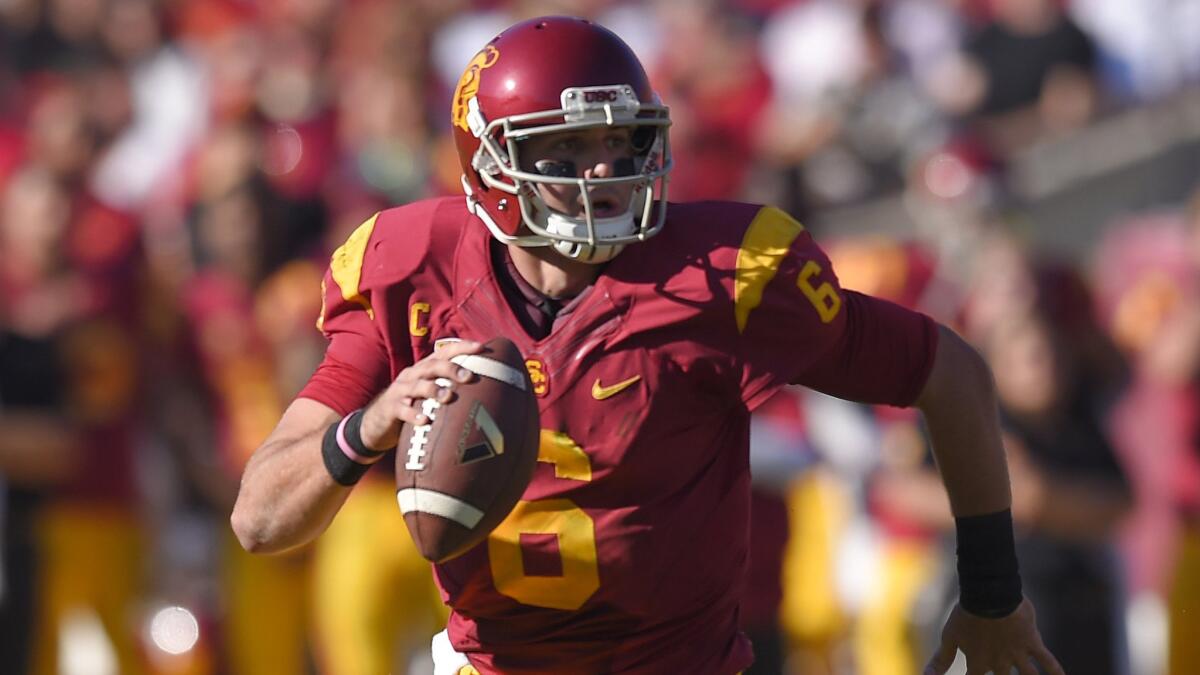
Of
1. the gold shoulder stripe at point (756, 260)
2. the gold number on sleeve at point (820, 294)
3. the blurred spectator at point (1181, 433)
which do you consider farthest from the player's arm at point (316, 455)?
the blurred spectator at point (1181, 433)

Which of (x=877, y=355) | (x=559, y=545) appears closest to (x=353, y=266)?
(x=559, y=545)

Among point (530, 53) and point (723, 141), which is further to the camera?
point (723, 141)

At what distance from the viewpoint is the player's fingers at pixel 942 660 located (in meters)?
3.81

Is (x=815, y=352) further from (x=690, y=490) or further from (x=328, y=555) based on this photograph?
(x=328, y=555)

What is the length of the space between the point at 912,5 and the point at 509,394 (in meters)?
5.83

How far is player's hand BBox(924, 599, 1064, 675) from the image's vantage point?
12.4 ft

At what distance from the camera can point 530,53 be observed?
3.64 m

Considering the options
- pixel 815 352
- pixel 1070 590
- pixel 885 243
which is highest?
pixel 815 352

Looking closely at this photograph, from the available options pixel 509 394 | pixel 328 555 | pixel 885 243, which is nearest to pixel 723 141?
pixel 885 243

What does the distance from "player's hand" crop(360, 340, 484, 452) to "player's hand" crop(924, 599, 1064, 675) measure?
3.73 feet

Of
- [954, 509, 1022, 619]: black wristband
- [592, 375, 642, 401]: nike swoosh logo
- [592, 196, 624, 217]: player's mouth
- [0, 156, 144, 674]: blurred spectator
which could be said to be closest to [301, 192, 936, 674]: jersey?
[592, 375, 642, 401]: nike swoosh logo

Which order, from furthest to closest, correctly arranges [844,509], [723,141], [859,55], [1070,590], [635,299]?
[859,55] < [723,141] < [844,509] < [1070,590] < [635,299]

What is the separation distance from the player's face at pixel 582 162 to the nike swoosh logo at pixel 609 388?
28 centimetres

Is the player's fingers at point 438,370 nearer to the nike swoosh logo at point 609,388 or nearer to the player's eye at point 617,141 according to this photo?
the nike swoosh logo at point 609,388
